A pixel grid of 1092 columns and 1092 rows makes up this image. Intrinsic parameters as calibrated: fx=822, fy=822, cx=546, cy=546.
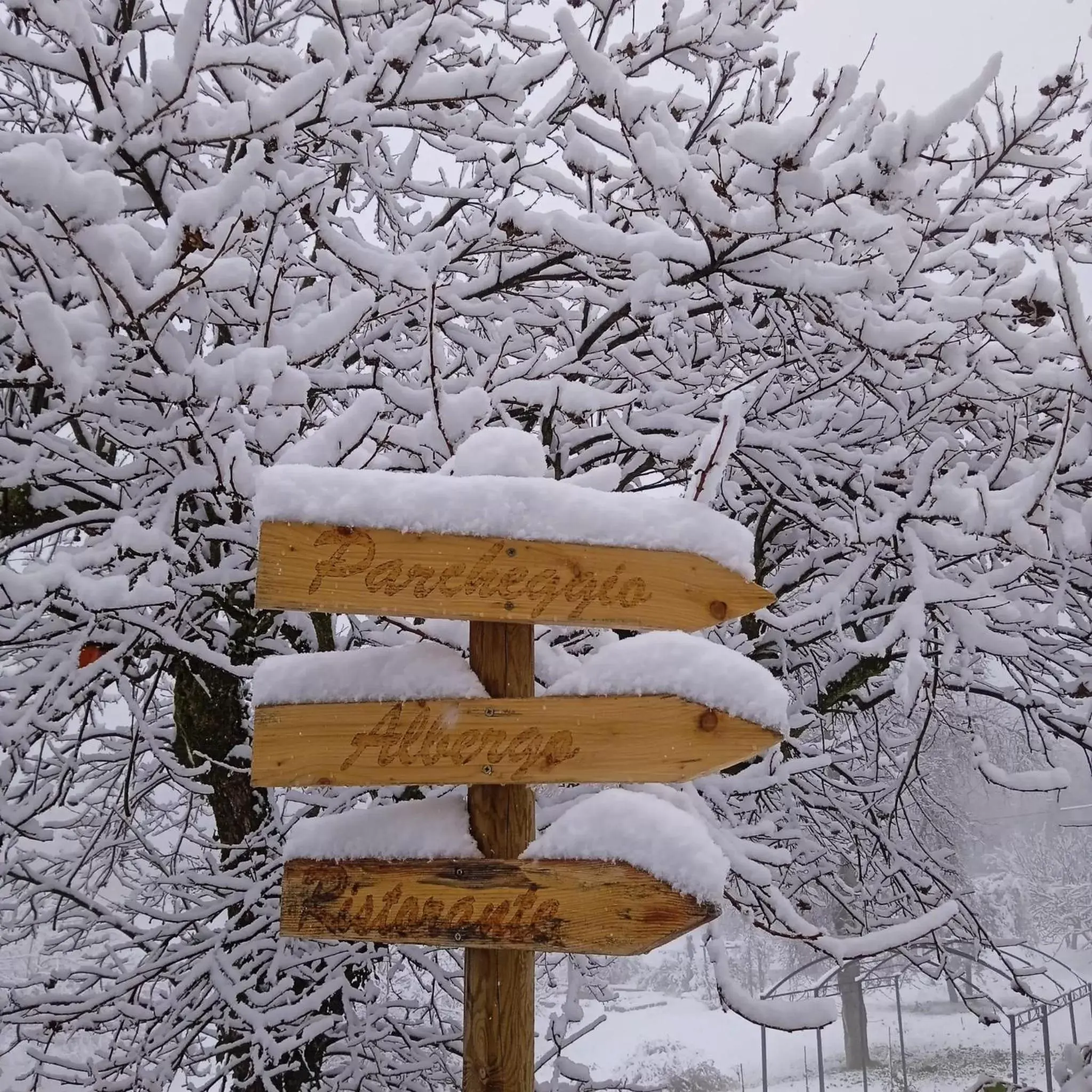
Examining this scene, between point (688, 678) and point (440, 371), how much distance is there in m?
2.08

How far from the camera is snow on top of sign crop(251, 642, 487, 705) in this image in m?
1.39

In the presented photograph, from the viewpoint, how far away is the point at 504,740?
4.51ft

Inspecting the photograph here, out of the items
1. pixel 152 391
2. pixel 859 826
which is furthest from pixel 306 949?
pixel 859 826

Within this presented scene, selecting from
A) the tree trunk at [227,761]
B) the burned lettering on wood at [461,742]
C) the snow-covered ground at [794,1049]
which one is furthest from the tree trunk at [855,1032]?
the burned lettering on wood at [461,742]

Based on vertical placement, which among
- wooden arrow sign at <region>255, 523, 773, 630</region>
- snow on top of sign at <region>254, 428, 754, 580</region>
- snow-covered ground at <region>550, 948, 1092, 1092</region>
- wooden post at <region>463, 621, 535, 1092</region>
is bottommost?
snow-covered ground at <region>550, 948, 1092, 1092</region>

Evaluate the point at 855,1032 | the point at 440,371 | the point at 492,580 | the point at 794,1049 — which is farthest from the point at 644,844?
the point at 794,1049

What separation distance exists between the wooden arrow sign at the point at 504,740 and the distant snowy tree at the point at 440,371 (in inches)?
10.6

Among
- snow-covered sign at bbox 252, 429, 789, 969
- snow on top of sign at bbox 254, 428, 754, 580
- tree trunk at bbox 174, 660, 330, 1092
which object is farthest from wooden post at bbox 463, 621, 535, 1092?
tree trunk at bbox 174, 660, 330, 1092

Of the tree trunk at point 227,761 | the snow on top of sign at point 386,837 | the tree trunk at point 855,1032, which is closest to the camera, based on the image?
the snow on top of sign at point 386,837

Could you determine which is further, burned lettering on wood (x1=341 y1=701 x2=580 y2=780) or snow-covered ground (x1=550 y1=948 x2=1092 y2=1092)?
snow-covered ground (x1=550 y1=948 x2=1092 y2=1092)

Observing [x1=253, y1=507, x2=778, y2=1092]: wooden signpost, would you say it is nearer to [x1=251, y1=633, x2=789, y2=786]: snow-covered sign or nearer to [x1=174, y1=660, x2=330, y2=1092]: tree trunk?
[x1=251, y1=633, x2=789, y2=786]: snow-covered sign

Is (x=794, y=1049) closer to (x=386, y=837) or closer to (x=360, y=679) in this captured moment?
(x=386, y=837)

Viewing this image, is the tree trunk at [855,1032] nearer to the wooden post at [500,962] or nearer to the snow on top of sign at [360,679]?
the wooden post at [500,962]

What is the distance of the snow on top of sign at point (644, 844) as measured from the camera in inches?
52.8
